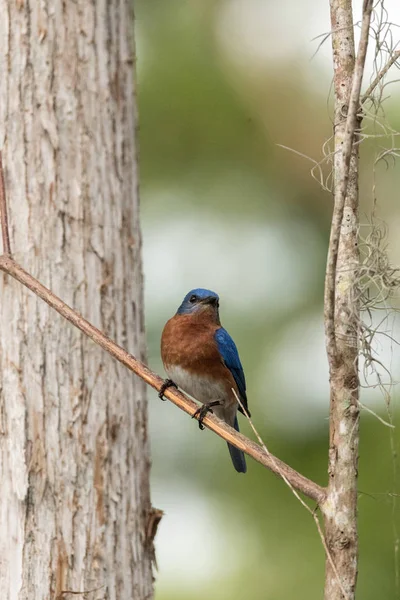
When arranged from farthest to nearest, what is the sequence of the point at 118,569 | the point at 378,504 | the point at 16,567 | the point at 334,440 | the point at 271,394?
the point at 271,394, the point at 378,504, the point at 118,569, the point at 16,567, the point at 334,440

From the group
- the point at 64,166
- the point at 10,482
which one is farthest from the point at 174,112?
the point at 10,482

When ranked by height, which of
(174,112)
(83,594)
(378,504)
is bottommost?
(83,594)

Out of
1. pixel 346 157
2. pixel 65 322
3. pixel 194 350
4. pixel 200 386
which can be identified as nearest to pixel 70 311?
pixel 65 322

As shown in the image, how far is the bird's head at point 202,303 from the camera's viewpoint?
4.24 meters

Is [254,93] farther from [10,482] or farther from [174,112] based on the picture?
[10,482]

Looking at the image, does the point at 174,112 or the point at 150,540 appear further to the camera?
the point at 174,112

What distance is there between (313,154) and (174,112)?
100 cm

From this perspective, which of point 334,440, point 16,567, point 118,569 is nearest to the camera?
point 334,440

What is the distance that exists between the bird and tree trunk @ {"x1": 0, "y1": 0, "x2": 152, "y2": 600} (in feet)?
1.61

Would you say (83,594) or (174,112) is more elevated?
(174,112)

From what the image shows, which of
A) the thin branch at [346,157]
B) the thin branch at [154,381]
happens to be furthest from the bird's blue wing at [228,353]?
the thin branch at [346,157]

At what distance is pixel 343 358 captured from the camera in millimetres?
2348

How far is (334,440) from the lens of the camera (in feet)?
7.68

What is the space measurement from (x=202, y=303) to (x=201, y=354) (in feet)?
0.93
